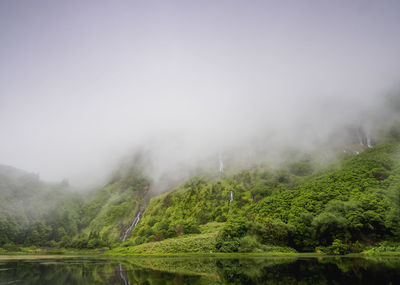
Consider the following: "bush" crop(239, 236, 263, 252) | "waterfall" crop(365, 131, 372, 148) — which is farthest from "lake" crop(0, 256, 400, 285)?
"waterfall" crop(365, 131, 372, 148)

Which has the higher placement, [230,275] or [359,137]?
[359,137]

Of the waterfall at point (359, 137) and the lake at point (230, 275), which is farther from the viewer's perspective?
the waterfall at point (359, 137)

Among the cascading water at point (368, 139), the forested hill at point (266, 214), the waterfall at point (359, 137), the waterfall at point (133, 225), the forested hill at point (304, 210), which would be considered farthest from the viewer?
the waterfall at point (359, 137)

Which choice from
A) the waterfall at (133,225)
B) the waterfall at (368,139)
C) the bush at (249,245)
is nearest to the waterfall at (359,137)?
the waterfall at (368,139)

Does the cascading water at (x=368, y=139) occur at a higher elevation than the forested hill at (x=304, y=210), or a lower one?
higher

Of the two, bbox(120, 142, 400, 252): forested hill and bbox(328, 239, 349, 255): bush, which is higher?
bbox(120, 142, 400, 252): forested hill

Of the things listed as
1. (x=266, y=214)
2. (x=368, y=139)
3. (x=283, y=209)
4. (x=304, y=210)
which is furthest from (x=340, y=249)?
(x=368, y=139)

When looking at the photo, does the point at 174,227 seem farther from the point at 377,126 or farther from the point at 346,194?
the point at 377,126

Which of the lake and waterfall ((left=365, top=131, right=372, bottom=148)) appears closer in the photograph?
the lake

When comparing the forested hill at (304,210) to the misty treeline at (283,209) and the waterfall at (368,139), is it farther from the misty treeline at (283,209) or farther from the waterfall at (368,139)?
the waterfall at (368,139)

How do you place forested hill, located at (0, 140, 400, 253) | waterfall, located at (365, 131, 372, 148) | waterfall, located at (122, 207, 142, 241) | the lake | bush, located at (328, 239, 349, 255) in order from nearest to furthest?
the lake
bush, located at (328, 239, 349, 255)
forested hill, located at (0, 140, 400, 253)
waterfall, located at (122, 207, 142, 241)
waterfall, located at (365, 131, 372, 148)

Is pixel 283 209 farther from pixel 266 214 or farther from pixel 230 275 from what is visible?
Answer: pixel 230 275

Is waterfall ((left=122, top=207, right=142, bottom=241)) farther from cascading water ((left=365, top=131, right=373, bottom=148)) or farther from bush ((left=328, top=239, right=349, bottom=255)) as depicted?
cascading water ((left=365, top=131, right=373, bottom=148))

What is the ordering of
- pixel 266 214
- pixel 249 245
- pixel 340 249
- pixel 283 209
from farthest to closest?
pixel 266 214
pixel 283 209
pixel 249 245
pixel 340 249
